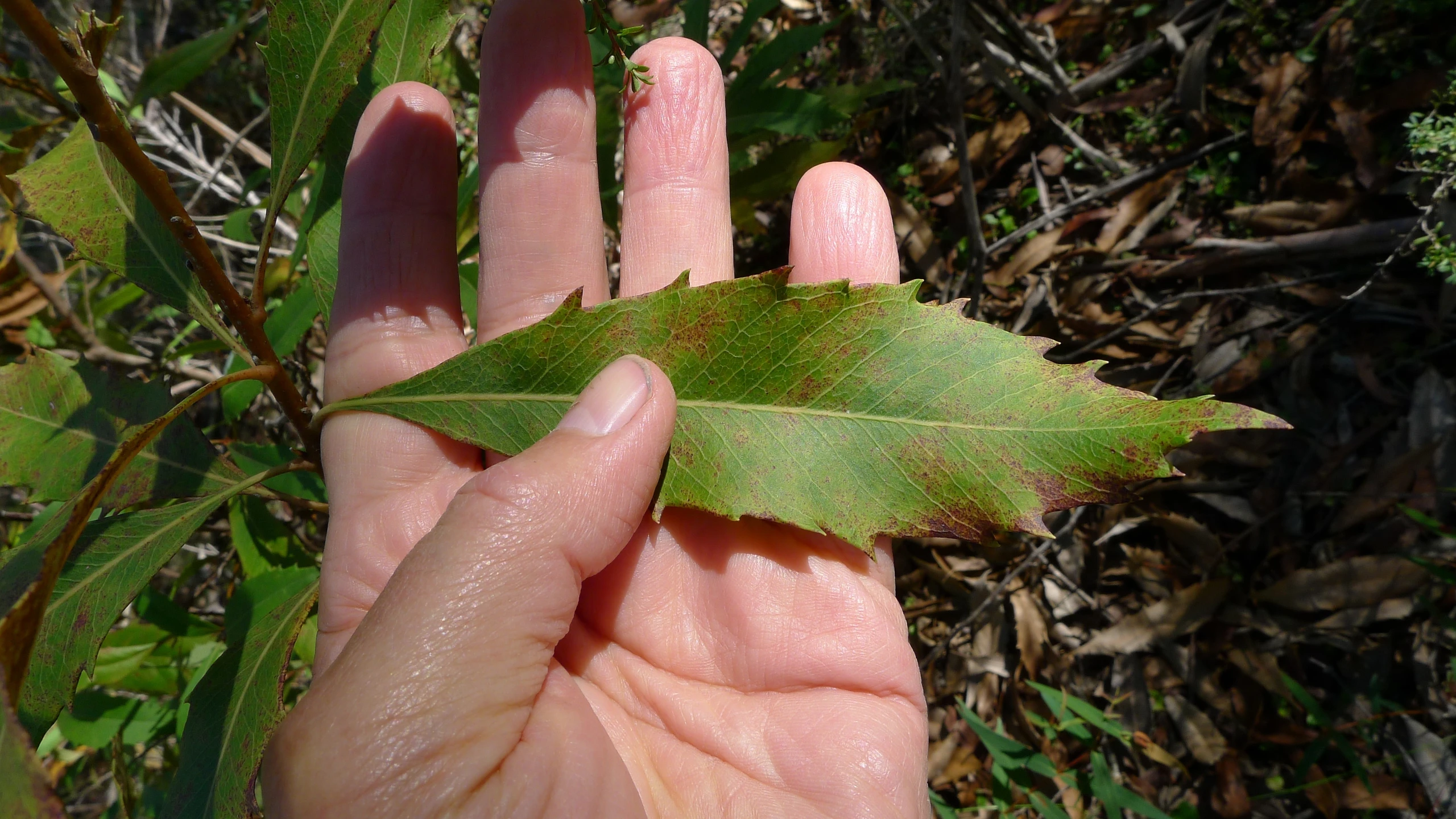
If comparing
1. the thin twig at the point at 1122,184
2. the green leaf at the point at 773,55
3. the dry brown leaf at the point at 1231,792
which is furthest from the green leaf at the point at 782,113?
the dry brown leaf at the point at 1231,792

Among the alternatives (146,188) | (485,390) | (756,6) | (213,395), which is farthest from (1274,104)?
(213,395)

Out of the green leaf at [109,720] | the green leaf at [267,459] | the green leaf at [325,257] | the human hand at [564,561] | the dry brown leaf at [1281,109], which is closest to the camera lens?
the human hand at [564,561]

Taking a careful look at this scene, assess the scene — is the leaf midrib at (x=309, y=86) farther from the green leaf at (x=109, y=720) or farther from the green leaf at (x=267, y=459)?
the green leaf at (x=109, y=720)

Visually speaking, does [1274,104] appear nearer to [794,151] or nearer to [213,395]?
[794,151]

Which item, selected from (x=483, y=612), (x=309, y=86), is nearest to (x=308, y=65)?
(x=309, y=86)

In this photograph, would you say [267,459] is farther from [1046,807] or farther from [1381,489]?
[1381,489]
